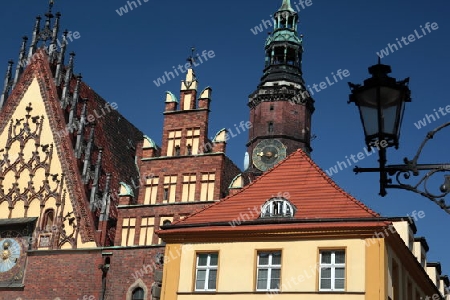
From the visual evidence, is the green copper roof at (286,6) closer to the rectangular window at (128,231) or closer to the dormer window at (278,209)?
the rectangular window at (128,231)

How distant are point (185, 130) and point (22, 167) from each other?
19.9ft

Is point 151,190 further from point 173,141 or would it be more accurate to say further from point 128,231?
point 173,141

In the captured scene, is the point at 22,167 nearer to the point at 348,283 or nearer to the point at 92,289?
the point at 92,289

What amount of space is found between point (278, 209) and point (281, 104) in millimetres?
19944

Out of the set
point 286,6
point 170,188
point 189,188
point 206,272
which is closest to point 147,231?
point 170,188

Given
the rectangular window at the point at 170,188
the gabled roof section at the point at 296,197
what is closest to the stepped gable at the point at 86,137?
the rectangular window at the point at 170,188

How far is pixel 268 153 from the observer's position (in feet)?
120

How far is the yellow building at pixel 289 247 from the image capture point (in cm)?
1658

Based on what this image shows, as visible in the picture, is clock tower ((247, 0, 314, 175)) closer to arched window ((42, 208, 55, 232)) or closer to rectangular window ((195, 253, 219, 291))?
arched window ((42, 208, 55, 232))

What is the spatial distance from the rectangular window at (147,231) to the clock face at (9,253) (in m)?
4.62

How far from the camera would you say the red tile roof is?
1756cm

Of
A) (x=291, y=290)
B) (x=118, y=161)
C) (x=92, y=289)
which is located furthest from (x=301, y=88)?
(x=291, y=290)

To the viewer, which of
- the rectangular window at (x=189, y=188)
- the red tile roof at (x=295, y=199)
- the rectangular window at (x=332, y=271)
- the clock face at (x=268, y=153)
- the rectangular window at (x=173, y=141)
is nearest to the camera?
the rectangular window at (x=332, y=271)

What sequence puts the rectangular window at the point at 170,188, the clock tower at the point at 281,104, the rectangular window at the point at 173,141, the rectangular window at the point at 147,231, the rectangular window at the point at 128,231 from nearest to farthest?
the rectangular window at the point at 147,231 → the rectangular window at the point at 128,231 → the rectangular window at the point at 170,188 → the rectangular window at the point at 173,141 → the clock tower at the point at 281,104
